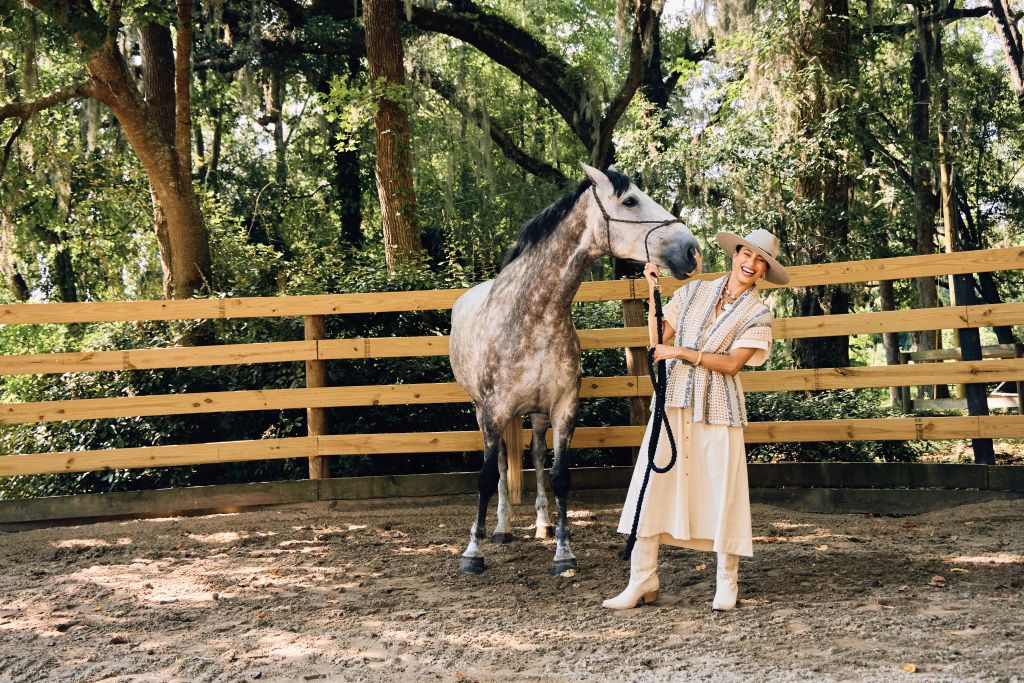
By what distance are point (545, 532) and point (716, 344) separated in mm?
1993

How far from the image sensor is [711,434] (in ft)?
12.4

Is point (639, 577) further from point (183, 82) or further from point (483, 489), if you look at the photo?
point (183, 82)

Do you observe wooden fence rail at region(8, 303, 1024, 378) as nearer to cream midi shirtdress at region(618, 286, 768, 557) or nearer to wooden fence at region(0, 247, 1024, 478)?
wooden fence at region(0, 247, 1024, 478)

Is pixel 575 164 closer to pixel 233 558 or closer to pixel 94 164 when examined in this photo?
pixel 94 164

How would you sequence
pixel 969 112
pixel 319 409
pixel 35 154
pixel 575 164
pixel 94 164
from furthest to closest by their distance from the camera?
pixel 575 164 → pixel 969 112 → pixel 94 164 → pixel 35 154 → pixel 319 409

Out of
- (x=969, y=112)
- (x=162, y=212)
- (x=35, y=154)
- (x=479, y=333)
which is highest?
(x=969, y=112)

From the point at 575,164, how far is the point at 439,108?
4.20 metres

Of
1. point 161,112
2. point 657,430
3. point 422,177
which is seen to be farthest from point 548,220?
point 422,177

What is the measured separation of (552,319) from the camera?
4.64 meters

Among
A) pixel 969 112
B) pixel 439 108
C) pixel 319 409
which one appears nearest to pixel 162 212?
pixel 319 409

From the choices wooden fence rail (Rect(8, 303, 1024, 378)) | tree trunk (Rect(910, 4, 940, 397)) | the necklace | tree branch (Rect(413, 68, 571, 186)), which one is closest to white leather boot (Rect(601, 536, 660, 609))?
the necklace

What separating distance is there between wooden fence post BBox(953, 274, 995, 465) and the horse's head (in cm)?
257

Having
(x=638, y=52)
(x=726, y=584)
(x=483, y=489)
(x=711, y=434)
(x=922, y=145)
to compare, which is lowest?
(x=726, y=584)

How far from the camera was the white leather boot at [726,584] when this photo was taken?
12.4 feet
